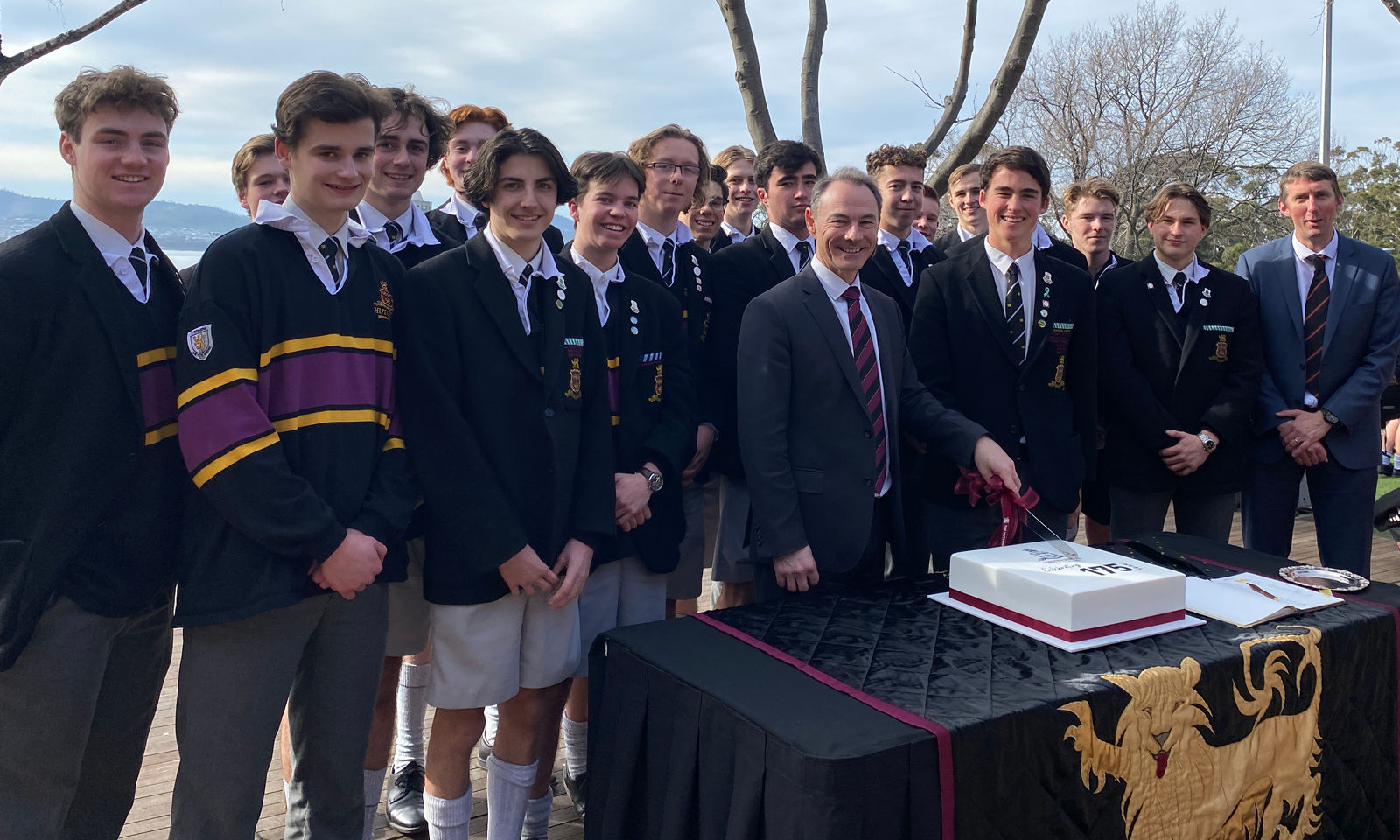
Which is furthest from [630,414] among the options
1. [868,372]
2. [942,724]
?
[942,724]

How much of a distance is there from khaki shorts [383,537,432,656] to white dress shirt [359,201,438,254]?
894 millimetres

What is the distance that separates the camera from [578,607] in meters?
2.40

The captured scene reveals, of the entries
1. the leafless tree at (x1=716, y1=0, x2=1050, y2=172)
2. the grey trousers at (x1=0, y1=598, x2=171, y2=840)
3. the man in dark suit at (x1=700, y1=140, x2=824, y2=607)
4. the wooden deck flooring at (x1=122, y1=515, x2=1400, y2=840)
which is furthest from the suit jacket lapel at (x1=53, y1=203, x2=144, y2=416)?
the leafless tree at (x1=716, y1=0, x2=1050, y2=172)

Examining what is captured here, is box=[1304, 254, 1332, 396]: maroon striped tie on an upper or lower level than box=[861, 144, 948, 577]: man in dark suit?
lower

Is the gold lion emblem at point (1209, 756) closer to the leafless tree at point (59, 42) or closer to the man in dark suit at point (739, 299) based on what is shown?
the man in dark suit at point (739, 299)

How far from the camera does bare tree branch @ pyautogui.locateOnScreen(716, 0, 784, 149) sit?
6.85 meters

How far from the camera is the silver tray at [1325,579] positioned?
2178 mm

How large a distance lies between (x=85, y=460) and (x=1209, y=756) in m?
2.12

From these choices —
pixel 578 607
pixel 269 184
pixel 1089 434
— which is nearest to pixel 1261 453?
pixel 1089 434

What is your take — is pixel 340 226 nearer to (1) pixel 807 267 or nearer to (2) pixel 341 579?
(2) pixel 341 579

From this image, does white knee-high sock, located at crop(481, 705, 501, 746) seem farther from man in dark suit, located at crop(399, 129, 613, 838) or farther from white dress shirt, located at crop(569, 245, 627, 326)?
white dress shirt, located at crop(569, 245, 627, 326)

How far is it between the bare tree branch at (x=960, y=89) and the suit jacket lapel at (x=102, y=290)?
6409mm

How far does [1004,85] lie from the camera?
6.91 metres

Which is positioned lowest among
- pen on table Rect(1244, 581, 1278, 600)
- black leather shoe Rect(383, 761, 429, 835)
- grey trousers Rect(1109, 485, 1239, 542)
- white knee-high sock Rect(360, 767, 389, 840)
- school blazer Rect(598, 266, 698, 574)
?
black leather shoe Rect(383, 761, 429, 835)
